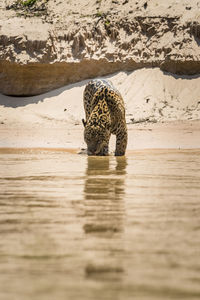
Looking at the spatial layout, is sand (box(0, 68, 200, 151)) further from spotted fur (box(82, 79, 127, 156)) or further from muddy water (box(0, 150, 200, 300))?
muddy water (box(0, 150, 200, 300))

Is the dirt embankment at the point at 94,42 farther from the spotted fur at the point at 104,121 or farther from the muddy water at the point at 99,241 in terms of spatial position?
the muddy water at the point at 99,241

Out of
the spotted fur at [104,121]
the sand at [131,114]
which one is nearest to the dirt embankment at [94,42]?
the sand at [131,114]

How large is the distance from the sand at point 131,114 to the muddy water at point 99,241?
7618 millimetres

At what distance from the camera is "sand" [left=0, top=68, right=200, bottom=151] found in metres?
12.3

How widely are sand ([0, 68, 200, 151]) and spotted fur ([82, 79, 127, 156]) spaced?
6.98 feet

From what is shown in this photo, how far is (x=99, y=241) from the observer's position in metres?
2.34

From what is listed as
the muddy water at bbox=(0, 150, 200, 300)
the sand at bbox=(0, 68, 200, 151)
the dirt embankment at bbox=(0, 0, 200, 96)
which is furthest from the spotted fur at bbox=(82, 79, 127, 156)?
the dirt embankment at bbox=(0, 0, 200, 96)

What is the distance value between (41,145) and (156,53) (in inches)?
277

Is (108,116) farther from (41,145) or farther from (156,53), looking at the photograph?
(156,53)

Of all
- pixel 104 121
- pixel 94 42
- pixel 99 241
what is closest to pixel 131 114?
pixel 94 42

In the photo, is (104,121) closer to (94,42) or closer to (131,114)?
(131,114)

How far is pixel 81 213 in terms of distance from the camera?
121 inches

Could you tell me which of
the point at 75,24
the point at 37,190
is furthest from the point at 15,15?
the point at 37,190

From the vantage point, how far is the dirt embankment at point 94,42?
17.5 metres
